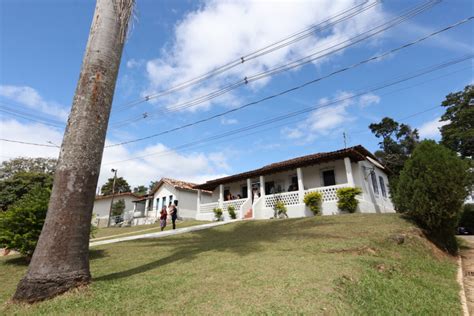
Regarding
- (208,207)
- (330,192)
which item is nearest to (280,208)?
(330,192)

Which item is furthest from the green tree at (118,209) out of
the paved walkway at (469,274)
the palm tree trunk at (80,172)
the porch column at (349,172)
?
the paved walkway at (469,274)

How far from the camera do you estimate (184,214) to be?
96.2 feet

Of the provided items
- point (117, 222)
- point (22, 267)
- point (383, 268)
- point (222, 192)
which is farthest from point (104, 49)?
point (117, 222)

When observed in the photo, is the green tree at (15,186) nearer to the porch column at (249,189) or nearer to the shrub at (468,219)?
the porch column at (249,189)

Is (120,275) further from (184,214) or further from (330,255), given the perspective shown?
(184,214)

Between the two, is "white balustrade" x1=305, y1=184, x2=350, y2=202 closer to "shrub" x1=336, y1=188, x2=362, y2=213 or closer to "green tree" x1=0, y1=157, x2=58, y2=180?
"shrub" x1=336, y1=188, x2=362, y2=213

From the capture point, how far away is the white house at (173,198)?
2941 cm

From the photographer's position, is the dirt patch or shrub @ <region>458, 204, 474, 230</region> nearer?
the dirt patch

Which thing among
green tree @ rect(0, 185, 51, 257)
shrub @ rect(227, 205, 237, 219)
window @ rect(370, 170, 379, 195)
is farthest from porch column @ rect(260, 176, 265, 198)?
green tree @ rect(0, 185, 51, 257)

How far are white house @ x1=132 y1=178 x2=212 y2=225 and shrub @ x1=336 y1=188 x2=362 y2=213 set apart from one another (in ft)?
60.4

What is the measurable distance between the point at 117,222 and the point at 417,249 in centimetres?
3367

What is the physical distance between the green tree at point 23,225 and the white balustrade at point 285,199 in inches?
523

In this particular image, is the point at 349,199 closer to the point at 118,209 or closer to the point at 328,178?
the point at 328,178

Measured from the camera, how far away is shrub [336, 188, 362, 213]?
1472cm
